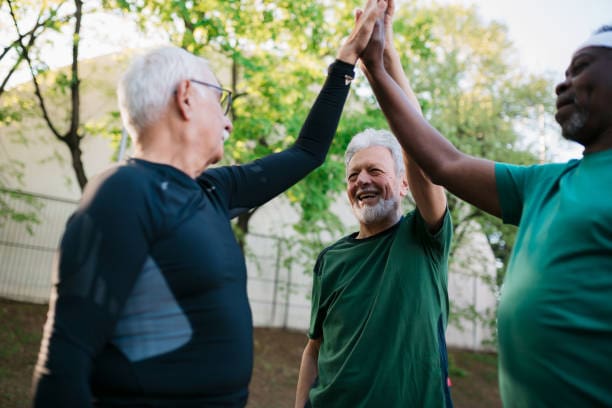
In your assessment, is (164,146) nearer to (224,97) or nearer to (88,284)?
(224,97)

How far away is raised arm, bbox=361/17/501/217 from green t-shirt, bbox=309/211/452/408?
0.66m

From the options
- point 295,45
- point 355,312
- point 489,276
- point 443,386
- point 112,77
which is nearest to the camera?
point 443,386

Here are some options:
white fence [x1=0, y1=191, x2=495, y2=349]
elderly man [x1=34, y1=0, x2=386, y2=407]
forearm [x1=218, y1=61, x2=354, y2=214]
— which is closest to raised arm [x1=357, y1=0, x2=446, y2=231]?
forearm [x1=218, y1=61, x2=354, y2=214]

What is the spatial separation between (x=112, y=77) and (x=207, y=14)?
412cm

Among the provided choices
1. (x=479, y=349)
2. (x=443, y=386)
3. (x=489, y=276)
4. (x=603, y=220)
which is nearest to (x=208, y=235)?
(x=603, y=220)

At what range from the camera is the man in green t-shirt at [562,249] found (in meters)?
1.55

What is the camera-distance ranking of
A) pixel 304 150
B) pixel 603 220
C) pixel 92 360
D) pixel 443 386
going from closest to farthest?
pixel 92 360 < pixel 603 220 < pixel 304 150 < pixel 443 386

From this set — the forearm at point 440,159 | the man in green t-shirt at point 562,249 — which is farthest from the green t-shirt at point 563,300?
A: the forearm at point 440,159

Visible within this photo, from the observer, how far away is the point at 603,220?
5.27ft

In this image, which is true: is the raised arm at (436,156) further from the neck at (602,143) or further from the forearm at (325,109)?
the neck at (602,143)

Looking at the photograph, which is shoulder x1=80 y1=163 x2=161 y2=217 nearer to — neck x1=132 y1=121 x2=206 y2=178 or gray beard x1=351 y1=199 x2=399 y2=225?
neck x1=132 y1=121 x2=206 y2=178

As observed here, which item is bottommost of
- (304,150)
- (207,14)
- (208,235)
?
(208,235)

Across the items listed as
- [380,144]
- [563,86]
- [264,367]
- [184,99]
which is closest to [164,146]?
[184,99]

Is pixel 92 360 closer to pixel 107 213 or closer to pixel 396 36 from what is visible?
pixel 107 213
